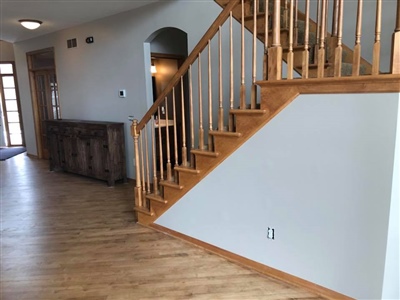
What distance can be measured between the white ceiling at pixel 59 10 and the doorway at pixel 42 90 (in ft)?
3.59

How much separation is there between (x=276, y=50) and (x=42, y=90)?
20.8 feet

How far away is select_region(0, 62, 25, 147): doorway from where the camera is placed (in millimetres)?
8727

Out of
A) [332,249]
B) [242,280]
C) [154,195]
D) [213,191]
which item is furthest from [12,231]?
[332,249]

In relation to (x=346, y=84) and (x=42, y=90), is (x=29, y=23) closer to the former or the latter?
(x=42, y=90)

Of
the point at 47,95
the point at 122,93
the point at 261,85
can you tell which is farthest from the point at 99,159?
the point at 261,85

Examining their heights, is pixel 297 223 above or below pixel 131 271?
above

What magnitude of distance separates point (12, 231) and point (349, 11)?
4287mm

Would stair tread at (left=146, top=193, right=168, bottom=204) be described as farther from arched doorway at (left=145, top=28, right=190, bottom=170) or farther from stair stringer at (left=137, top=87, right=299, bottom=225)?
arched doorway at (left=145, top=28, right=190, bottom=170)

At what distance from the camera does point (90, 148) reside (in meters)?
5.10

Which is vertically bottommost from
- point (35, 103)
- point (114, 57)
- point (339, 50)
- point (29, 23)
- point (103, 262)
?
point (103, 262)

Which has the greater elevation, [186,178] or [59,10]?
[59,10]

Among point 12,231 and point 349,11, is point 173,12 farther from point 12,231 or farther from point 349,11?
point 12,231

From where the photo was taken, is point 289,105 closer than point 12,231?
Yes

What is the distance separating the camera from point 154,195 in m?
3.30
